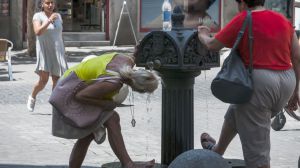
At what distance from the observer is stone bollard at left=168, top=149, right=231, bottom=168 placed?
182 inches

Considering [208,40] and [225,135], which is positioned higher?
[208,40]

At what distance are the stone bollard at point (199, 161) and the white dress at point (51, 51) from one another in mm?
6315

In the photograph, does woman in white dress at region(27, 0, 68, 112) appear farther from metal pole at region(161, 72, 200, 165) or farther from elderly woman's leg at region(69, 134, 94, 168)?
metal pole at region(161, 72, 200, 165)

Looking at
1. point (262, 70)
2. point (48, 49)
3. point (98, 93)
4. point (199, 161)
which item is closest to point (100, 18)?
point (48, 49)

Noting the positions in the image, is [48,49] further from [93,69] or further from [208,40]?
[208,40]

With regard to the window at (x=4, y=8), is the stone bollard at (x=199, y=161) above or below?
above

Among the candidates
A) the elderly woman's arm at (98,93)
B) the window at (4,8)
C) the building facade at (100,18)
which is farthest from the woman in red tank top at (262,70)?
the window at (4,8)

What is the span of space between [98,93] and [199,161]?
1.39 m

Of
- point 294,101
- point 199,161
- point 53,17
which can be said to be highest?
point 53,17

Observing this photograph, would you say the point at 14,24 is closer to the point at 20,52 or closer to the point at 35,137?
the point at 20,52

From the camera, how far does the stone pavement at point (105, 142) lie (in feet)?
24.5

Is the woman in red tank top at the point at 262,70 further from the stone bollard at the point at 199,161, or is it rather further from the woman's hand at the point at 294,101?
the stone bollard at the point at 199,161

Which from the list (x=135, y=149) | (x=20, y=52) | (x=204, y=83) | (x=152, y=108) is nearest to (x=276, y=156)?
(x=135, y=149)

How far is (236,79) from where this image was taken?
→ 5.22 meters
